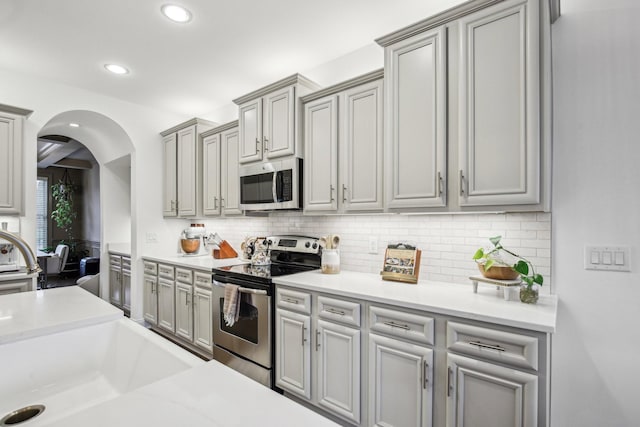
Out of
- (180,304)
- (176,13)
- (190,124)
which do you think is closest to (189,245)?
(180,304)

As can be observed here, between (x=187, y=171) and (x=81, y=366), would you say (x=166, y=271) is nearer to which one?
(x=187, y=171)

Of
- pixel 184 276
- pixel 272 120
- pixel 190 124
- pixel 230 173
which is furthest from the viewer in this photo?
pixel 190 124

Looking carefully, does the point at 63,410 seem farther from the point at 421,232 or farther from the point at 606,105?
the point at 606,105

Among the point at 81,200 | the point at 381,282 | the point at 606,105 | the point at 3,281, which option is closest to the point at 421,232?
the point at 381,282

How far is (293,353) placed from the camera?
7.30 feet

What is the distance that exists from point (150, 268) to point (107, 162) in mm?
1905

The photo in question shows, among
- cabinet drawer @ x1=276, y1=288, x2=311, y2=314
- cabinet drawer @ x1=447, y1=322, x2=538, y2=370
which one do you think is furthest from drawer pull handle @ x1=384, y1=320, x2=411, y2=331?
cabinet drawer @ x1=276, y1=288, x2=311, y2=314

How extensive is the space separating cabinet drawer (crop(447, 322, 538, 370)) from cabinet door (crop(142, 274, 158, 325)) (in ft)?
10.9

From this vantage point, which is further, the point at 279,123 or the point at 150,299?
the point at 150,299

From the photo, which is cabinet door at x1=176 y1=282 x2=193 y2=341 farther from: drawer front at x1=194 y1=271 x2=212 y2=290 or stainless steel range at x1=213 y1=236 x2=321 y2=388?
stainless steel range at x1=213 y1=236 x2=321 y2=388

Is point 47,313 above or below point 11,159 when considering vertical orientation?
below

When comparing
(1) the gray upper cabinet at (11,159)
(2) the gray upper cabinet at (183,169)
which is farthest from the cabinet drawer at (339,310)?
(1) the gray upper cabinet at (11,159)

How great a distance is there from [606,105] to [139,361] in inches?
94.7

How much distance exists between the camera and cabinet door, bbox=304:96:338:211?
2465 millimetres
